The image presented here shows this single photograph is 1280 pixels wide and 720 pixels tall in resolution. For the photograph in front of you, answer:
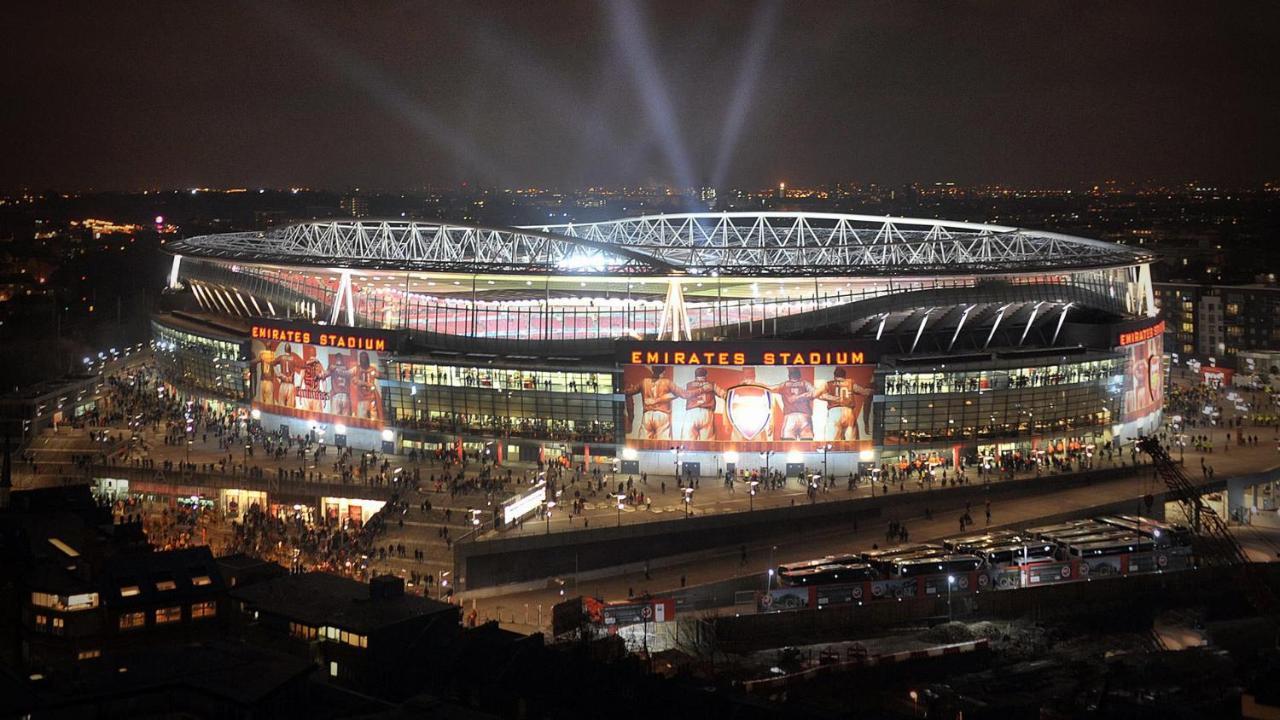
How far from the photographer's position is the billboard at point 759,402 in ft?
184

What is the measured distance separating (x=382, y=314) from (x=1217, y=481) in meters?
37.0

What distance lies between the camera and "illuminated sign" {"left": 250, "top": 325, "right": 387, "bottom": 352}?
6112 cm

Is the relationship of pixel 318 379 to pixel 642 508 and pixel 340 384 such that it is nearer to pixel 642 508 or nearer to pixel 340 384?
pixel 340 384

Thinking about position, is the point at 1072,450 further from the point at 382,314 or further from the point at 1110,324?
the point at 382,314

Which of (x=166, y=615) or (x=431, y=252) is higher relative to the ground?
(x=431, y=252)

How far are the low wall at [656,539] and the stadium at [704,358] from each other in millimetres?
5919

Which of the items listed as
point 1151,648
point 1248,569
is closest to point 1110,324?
point 1248,569

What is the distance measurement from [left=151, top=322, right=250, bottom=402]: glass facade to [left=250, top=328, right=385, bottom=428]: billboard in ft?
5.05

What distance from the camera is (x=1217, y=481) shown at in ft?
Answer: 177

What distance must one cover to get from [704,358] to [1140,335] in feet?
67.8

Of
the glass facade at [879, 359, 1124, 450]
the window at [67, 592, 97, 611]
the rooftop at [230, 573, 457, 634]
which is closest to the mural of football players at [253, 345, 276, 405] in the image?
the glass facade at [879, 359, 1124, 450]

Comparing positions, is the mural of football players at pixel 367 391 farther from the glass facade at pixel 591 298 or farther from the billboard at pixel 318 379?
the glass facade at pixel 591 298

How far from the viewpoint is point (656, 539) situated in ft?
151

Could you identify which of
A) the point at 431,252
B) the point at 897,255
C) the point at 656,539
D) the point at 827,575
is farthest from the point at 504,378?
the point at 897,255
